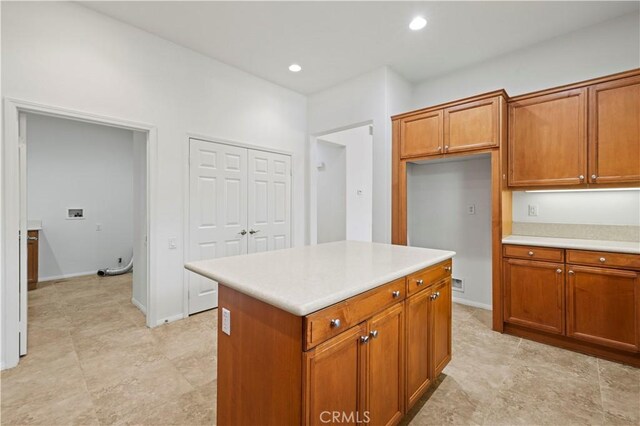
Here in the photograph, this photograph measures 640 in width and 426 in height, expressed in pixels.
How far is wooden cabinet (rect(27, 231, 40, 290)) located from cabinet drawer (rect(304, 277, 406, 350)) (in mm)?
5373

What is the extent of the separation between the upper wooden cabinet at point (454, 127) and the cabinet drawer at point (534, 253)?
104 centimetres

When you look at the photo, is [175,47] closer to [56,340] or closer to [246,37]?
[246,37]

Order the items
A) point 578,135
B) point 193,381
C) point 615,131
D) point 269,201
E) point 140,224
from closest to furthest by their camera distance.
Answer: point 193,381
point 615,131
point 578,135
point 140,224
point 269,201

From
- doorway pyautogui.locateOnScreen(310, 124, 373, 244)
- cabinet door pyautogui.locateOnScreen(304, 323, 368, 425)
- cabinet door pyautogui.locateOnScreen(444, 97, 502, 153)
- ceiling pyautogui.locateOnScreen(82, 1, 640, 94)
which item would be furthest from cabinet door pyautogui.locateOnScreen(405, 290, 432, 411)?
doorway pyautogui.locateOnScreen(310, 124, 373, 244)

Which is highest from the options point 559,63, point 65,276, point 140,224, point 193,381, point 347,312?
point 559,63

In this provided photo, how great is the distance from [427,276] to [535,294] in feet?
5.56

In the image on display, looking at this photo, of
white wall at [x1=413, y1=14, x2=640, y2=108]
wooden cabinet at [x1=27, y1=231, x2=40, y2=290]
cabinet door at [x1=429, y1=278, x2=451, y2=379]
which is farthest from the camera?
wooden cabinet at [x1=27, y1=231, x2=40, y2=290]

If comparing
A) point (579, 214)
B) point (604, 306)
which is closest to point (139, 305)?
point (604, 306)

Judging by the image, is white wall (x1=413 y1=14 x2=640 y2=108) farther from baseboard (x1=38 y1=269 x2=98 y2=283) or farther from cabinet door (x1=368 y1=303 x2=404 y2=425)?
baseboard (x1=38 y1=269 x2=98 y2=283)

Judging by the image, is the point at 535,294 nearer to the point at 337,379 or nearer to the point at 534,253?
the point at 534,253

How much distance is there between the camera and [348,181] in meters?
5.90

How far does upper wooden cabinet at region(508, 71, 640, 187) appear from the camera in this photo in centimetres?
250

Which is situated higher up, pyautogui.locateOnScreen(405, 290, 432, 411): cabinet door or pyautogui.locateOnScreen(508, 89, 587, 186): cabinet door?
pyautogui.locateOnScreen(508, 89, 587, 186): cabinet door

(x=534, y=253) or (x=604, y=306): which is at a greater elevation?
(x=534, y=253)
